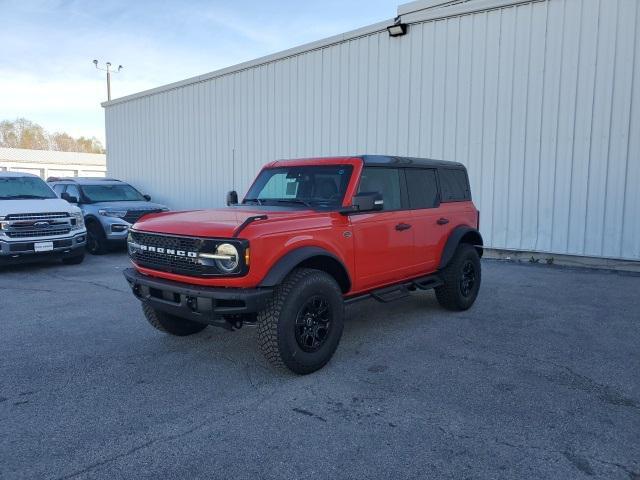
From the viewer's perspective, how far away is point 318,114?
43.0ft

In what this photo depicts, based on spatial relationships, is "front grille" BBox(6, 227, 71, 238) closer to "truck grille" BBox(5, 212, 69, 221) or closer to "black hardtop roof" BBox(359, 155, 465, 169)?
"truck grille" BBox(5, 212, 69, 221)

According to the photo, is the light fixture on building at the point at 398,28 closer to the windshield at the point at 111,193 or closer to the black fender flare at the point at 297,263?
the windshield at the point at 111,193

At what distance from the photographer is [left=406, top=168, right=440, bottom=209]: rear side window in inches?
222

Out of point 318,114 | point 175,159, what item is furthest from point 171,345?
point 175,159

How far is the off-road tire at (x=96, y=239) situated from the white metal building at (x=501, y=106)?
4.88 metres

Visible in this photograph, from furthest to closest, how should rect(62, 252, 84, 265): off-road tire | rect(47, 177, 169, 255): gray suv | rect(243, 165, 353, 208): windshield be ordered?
rect(47, 177, 169, 255): gray suv, rect(62, 252, 84, 265): off-road tire, rect(243, 165, 353, 208): windshield

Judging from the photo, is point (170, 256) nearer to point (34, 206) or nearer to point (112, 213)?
point (34, 206)

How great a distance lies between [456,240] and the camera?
19.9 feet

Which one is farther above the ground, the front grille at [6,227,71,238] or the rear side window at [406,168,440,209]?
the rear side window at [406,168,440,209]

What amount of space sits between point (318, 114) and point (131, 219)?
5254 mm

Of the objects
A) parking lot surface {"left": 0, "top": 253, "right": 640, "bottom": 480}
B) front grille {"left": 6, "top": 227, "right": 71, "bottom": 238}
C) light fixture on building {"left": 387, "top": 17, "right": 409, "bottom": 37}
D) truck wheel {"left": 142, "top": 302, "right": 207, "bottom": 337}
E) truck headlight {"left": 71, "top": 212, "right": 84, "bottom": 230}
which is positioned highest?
light fixture on building {"left": 387, "top": 17, "right": 409, "bottom": 37}

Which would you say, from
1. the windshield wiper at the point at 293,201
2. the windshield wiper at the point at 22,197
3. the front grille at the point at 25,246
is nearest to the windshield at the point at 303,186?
the windshield wiper at the point at 293,201

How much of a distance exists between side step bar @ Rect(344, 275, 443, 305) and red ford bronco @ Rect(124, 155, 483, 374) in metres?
0.02

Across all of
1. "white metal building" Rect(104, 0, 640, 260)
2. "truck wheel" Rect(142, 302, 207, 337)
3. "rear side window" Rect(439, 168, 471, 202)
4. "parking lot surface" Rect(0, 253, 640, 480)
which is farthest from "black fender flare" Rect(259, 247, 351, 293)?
"white metal building" Rect(104, 0, 640, 260)
